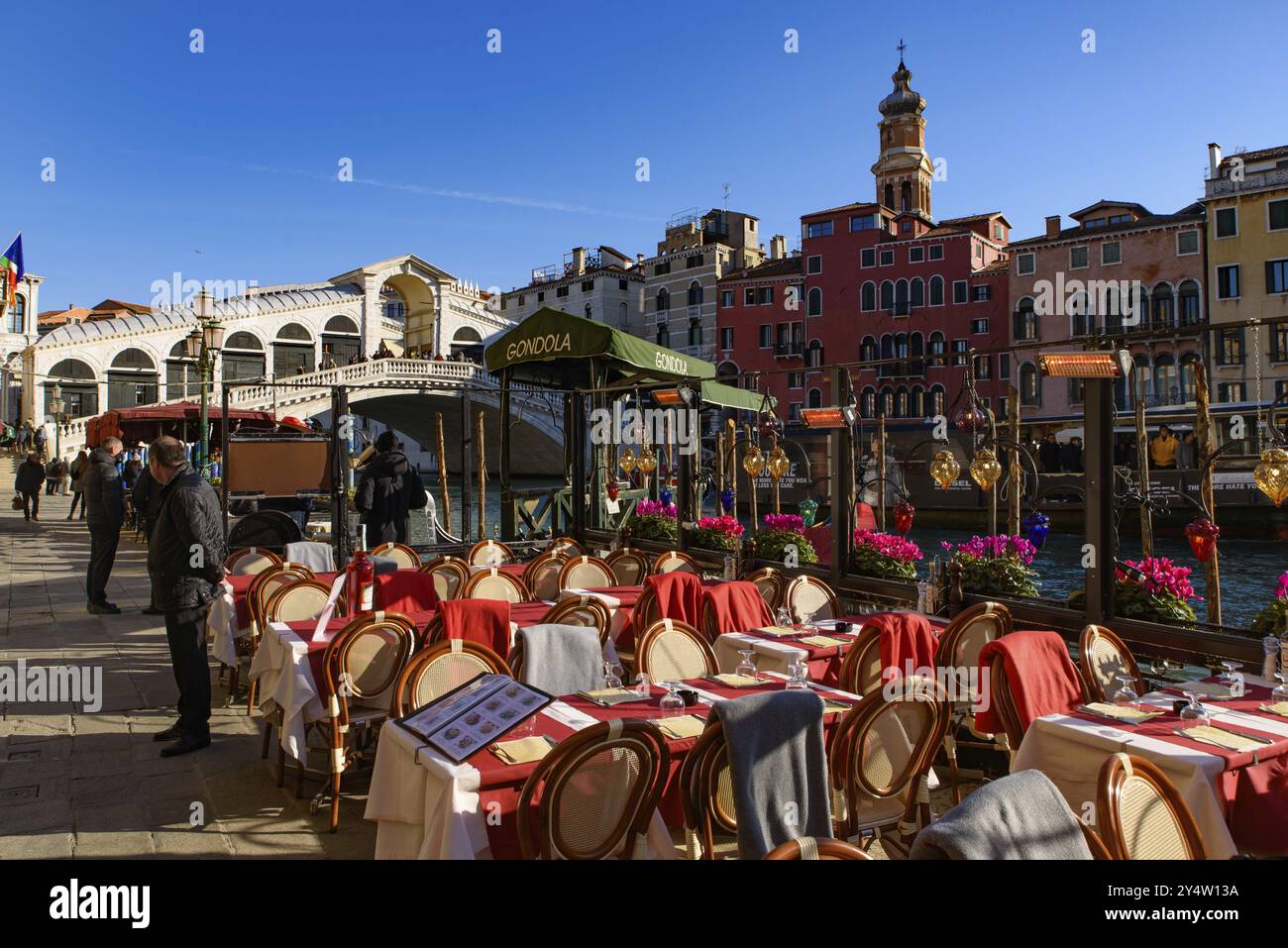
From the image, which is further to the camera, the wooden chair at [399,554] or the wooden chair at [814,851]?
the wooden chair at [399,554]

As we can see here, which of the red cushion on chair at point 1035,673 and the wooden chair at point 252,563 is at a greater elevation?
the wooden chair at point 252,563

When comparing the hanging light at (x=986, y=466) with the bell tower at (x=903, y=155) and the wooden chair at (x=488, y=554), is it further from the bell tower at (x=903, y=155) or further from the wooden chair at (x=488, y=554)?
the bell tower at (x=903, y=155)

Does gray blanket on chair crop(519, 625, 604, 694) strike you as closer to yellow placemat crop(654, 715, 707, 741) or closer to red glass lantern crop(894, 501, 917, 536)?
yellow placemat crop(654, 715, 707, 741)

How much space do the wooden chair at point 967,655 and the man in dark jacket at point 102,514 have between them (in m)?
7.53

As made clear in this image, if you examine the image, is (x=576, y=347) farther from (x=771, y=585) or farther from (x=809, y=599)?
(x=809, y=599)

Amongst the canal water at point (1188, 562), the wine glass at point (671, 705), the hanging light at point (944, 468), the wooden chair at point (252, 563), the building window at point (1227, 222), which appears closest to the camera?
the wine glass at point (671, 705)

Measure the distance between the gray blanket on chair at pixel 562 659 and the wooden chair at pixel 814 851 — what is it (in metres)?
2.22

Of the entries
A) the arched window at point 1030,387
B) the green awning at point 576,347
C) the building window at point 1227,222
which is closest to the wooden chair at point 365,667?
the green awning at point 576,347

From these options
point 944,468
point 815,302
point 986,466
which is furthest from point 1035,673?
point 815,302

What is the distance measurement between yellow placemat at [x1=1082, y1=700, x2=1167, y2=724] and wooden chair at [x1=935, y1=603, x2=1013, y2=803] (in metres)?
0.59

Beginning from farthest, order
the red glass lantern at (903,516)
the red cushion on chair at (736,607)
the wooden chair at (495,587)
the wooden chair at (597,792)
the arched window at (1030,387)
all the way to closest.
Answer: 1. the arched window at (1030,387)
2. the wooden chair at (495,587)
3. the red glass lantern at (903,516)
4. the red cushion on chair at (736,607)
5. the wooden chair at (597,792)

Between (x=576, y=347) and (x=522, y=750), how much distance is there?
5823 mm

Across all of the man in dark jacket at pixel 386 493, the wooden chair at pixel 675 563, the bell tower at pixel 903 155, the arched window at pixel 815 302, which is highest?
the bell tower at pixel 903 155

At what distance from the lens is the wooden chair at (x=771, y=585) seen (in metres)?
6.26
